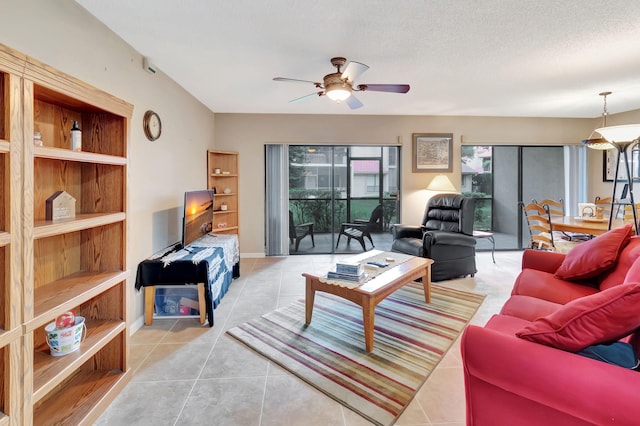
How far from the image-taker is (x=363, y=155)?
18.0 ft

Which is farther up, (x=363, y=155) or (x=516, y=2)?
(x=516, y=2)

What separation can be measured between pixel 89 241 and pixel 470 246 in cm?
396

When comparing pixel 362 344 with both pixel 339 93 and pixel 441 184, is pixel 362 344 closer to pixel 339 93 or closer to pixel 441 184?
pixel 339 93

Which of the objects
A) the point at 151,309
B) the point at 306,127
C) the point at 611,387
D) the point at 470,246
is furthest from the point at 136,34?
the point at 470,246

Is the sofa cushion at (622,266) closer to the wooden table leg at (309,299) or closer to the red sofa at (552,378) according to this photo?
the red sofa at (552,378)

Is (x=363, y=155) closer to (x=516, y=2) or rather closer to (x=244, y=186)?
(x=244, y=186)

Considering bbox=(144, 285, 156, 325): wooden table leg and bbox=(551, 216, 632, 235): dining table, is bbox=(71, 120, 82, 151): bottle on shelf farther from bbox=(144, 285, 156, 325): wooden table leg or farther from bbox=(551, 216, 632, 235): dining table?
bbox=(551, 216, 632, 235): dining table

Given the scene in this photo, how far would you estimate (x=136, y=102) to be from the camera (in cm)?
274

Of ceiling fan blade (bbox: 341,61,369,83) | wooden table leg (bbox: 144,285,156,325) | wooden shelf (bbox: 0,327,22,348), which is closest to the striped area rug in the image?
wooden table leg (bbox: 144,285,156,325)

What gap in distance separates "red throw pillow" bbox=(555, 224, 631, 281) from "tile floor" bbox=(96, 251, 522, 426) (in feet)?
3.05

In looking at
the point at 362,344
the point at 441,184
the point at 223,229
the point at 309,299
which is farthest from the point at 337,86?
the point at 441,184

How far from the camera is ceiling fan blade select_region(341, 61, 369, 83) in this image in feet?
8.03

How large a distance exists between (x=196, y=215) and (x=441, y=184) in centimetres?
369

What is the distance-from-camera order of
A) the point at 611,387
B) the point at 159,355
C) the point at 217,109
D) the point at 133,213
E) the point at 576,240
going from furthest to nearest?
the point at 217,109, the point at 576,240, the point at 133,213, the point at 159,355, the point at 611,387
